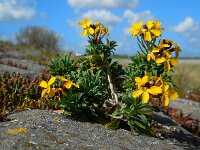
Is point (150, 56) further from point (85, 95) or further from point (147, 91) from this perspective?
point (85, 95)

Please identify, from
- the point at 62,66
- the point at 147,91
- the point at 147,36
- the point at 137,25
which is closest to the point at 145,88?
the point at 147,91

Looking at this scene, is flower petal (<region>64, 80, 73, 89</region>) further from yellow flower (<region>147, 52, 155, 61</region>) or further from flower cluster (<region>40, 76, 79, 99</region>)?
yellow flower (<region>147, 52, 155, 61</region>)

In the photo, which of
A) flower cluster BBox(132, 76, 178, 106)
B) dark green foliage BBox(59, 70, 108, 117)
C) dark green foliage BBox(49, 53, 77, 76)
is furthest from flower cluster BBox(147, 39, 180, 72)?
dark green foliage BBox(49, 53, 77, 76)

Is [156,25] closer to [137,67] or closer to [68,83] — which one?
[137,67]

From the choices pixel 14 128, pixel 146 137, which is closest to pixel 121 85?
pixel 146 137

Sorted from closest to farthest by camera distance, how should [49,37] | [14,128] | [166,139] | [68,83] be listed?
[14,128]
[68,83]
[166,139]
[49,37]

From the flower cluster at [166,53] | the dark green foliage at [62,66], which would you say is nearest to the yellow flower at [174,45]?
the flower cluster at [166,53]
